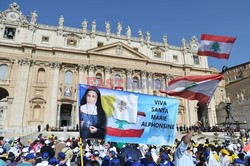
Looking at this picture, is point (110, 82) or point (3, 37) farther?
point (110, 82)

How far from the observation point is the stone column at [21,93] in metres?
29.6

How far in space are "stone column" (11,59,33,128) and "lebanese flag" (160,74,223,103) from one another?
92.4 ft

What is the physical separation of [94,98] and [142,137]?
5.66 ft

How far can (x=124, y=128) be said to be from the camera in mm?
5660

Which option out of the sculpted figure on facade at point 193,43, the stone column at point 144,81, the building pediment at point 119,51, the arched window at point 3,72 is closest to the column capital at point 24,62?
the arched window at point 3,72

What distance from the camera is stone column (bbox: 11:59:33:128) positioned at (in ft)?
97.1

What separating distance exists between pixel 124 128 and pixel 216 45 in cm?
540

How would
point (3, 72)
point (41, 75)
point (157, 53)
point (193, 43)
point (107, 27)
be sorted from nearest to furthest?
point (3, 72) < point (41, 75) < point (107, 27) < point (157, 53) < point (193, 43)

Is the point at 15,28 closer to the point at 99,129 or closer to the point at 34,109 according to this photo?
the point at 34,109

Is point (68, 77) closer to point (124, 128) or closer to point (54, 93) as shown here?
point (54, 93)

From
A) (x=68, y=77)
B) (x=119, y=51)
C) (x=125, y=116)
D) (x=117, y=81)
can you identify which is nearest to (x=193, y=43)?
(x=119, y=51)

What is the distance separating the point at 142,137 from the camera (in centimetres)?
579

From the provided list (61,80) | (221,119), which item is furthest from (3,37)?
(221,119)

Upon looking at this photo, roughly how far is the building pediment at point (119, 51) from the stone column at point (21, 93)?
11.2m
